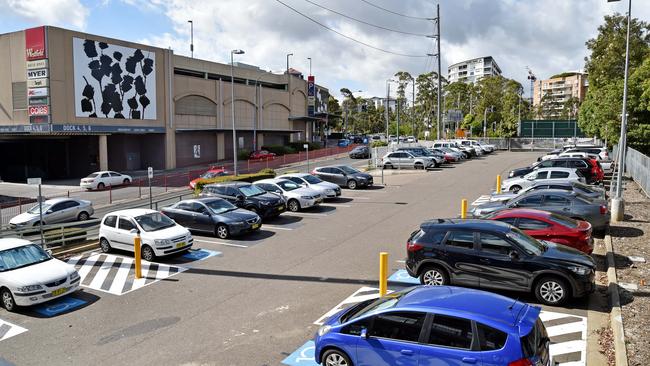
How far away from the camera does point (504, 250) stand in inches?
432

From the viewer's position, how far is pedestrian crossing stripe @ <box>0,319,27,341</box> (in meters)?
10.7

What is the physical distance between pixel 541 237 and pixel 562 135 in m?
75.1

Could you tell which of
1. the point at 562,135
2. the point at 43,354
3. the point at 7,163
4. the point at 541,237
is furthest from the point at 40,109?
the point at 562,135

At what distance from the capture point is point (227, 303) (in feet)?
38.9

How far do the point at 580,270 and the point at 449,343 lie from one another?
5217 mm

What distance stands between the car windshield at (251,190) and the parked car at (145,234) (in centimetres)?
546

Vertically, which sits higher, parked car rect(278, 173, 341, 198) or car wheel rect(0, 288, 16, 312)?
parked car rect(278, 173, 341, 198)

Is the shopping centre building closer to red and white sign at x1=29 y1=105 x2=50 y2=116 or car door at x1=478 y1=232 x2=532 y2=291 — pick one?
red and white sign at x1=29 y1=105 x2=50 y2=116

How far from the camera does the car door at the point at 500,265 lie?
1077cm

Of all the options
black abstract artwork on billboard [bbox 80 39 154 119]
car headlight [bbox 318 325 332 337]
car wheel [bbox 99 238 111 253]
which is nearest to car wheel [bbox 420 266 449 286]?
car headlight [bbox 318 325 332 337]

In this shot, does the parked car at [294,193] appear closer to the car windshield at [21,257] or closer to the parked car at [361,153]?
the car windshield at [21,257]

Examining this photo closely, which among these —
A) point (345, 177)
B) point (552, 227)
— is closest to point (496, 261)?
point (552, 227)

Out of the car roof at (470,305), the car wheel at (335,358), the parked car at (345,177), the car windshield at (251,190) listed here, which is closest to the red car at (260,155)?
the parked car at (345,177)

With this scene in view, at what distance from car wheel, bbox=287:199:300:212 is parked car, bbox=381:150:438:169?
54.9 ft
